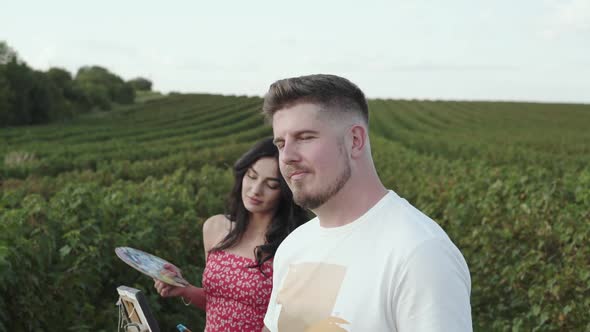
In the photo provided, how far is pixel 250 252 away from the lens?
318 centimetres

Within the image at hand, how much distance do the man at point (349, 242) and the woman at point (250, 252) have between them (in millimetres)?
1247

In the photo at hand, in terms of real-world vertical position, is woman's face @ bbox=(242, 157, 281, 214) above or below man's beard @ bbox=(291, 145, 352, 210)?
below

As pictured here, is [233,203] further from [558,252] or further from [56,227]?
[558,252]

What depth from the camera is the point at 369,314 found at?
152cm

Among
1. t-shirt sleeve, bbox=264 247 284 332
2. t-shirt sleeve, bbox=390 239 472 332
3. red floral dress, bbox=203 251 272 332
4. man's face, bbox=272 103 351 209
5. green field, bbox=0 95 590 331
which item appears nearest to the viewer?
t-shirt sleeve, bbox=390 239 472 332

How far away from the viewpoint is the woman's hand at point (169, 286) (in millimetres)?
2748

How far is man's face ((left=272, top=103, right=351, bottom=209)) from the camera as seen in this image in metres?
1.66

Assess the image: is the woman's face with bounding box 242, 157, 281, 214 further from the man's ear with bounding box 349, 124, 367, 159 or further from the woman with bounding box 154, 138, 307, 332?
the man's ear with bounding box 349, 124, 367, 159

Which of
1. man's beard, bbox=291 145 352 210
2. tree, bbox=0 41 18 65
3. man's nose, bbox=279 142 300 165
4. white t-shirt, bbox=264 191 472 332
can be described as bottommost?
white t-shirt, bbox=264 191 472 332

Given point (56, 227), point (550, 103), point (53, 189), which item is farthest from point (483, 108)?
point (56, 227)

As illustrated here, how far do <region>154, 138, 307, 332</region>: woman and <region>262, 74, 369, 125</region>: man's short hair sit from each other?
1.36 metres

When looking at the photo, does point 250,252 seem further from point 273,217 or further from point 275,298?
point 275,298

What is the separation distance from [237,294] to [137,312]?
1.02 metres

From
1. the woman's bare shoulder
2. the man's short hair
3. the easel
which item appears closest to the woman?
the woman's bare shoulder
